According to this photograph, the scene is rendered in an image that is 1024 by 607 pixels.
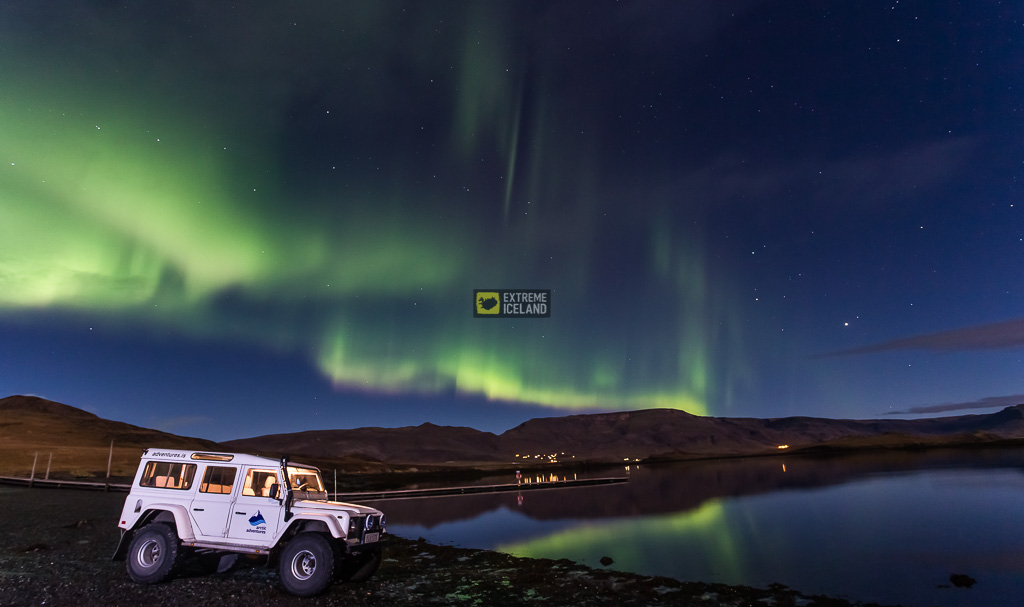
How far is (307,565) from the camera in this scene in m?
15.2

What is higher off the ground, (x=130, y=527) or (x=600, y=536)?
(x=130, y=527)

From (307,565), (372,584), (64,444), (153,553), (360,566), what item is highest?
(64,444)

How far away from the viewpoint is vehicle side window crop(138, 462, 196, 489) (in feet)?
54.5

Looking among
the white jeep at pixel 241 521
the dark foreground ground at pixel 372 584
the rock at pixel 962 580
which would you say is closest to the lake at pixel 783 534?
the rock at pixel 962 580

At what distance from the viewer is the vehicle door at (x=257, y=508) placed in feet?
51.0

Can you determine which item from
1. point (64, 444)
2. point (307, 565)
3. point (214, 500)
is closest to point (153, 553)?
point (214, 500)

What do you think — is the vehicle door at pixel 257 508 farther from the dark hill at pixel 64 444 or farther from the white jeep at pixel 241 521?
the dark hill at pixel 64 444

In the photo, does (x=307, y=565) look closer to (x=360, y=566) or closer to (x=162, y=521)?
(x=360, y=566)

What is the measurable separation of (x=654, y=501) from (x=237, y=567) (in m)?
57.9

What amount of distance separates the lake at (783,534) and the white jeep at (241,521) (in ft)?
59.5

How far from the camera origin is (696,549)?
35938 millimetres

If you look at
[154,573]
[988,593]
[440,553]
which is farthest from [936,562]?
[154,573]

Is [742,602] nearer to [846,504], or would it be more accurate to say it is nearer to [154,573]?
[154,573]

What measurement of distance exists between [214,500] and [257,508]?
1502mm
